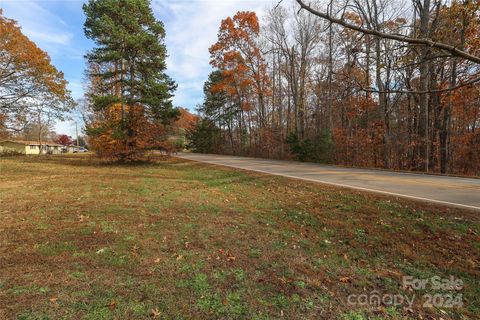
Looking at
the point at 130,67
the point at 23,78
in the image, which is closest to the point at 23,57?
the point at 23,78

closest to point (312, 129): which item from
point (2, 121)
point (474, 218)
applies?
point (474, 218)

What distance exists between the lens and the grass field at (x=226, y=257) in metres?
2.51

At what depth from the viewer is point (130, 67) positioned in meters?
16.0

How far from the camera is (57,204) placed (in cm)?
598

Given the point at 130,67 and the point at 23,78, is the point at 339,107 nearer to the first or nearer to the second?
the point at 130,67

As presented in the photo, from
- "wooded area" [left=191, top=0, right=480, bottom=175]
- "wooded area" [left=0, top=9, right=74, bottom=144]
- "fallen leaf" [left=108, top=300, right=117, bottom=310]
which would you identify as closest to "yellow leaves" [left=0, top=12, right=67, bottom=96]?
"wooded area" [left=0, top=9, right=74, bottom=144]

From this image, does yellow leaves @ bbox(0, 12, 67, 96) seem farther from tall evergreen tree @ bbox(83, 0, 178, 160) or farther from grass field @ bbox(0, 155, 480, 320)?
grass field @ bbox(0, 155, 480, 320)

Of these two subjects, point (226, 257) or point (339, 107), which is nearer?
point (226, 257)

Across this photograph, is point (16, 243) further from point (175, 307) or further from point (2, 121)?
point (2, 121)

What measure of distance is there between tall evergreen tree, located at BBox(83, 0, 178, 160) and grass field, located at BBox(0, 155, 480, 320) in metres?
9.69

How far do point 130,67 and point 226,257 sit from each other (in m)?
15.8

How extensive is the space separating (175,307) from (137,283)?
0.64m

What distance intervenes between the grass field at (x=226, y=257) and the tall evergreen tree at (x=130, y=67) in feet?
31.8

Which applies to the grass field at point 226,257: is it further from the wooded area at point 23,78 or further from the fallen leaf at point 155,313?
the wooded area at point 23,78
